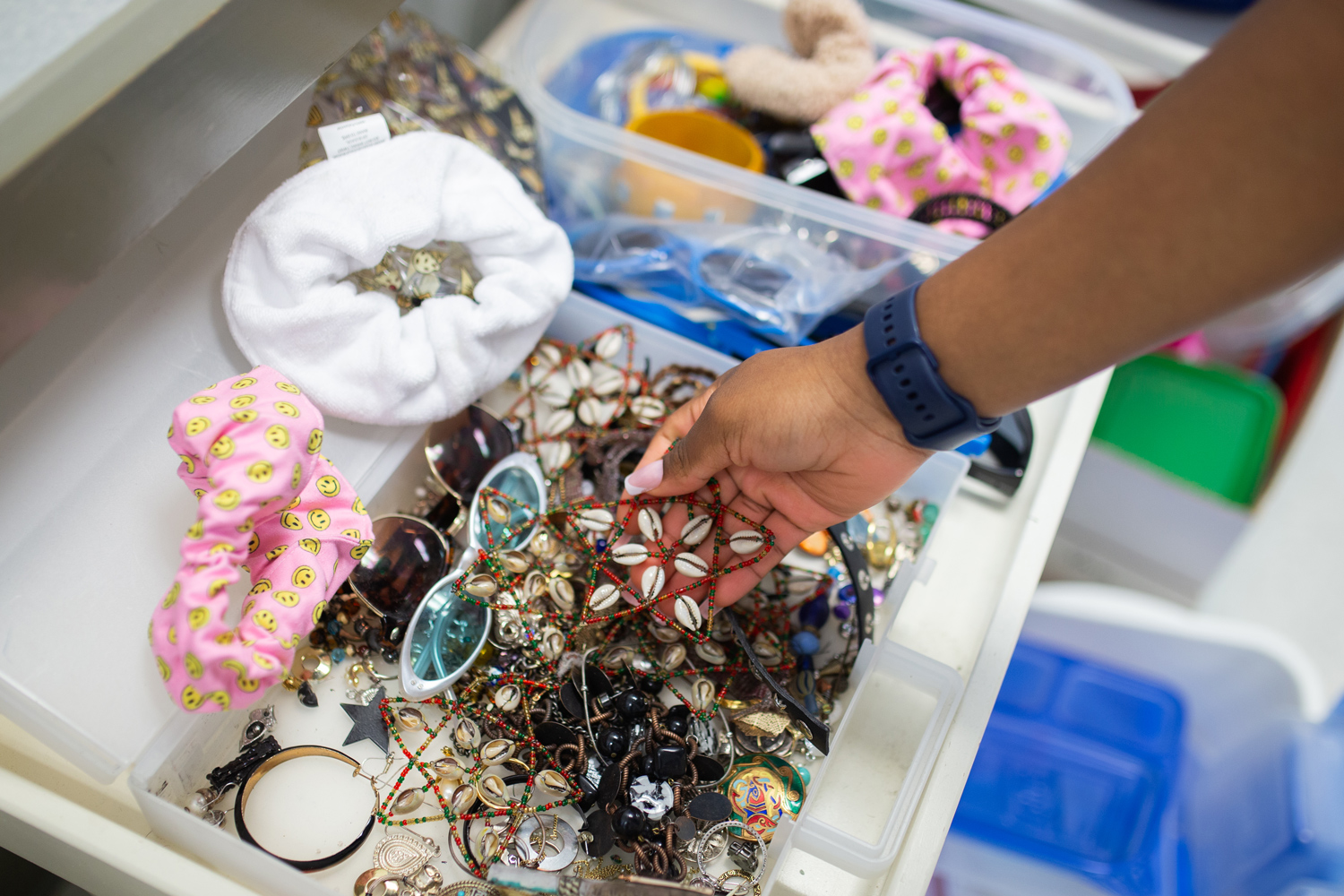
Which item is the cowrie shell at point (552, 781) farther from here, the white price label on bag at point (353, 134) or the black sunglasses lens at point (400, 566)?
the white price label on bag at point (353, 134)

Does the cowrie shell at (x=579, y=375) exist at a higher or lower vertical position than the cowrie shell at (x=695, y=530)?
higher

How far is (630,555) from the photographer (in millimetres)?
696

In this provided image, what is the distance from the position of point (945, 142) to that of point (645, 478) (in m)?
0.58

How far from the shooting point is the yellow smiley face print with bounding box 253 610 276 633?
1.72 ft

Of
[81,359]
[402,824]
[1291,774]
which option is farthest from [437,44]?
[1291,774]

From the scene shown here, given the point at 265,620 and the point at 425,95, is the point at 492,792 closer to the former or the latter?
the point at 265,620

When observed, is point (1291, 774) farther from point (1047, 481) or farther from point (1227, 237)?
point (1227, 237)

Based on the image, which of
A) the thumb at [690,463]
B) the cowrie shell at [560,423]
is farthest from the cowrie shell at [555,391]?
the thumb at [690,463]

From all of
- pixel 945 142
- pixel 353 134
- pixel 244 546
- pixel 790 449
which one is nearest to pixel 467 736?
pixel 244 546

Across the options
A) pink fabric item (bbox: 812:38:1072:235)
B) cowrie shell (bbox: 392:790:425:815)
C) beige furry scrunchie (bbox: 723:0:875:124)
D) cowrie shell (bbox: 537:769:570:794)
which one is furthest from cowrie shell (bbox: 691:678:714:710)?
beige furry scrunchie (bbox: 723:0:875:124)

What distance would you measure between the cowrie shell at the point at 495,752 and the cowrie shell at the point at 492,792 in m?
0.01

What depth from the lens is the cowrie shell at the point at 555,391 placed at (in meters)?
0.84

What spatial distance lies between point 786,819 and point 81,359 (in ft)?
2.08

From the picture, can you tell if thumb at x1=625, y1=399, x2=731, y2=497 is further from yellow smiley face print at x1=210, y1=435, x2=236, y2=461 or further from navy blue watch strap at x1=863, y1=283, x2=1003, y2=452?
yellow smiley face print at x1=210, y1=435, x2=236, y2=461
